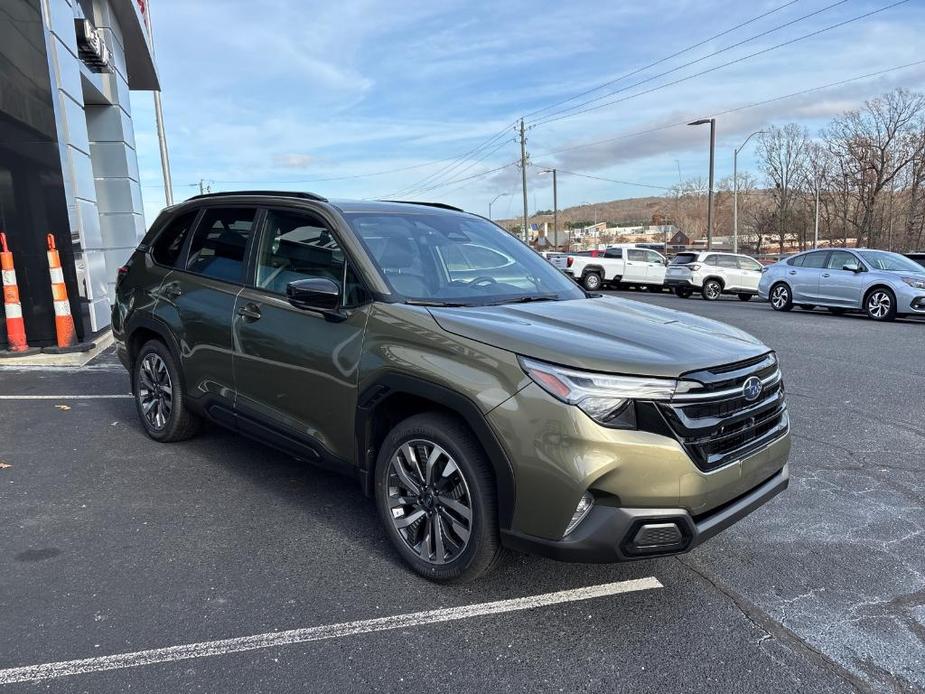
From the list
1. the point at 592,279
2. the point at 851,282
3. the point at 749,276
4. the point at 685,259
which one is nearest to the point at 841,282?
the point at 851,282

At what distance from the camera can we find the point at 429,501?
10.3 feet

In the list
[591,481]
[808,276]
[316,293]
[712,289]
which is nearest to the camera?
[591,481]

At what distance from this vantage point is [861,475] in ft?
15.2

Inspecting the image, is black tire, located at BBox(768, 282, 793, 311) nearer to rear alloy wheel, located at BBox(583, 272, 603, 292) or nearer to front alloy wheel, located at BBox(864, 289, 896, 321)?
front alloy wheel, located at BBox(864, 289, 896, 321)

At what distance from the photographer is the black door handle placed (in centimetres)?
403

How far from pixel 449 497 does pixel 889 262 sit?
50.9ft

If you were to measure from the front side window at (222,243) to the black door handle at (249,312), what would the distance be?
242 mm

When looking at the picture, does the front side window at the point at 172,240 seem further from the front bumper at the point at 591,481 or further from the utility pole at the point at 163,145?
the utility pole at the point at 163,145

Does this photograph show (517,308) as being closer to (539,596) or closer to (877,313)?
(539,596)

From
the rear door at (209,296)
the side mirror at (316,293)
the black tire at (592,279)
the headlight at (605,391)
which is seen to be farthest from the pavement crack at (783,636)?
the black tire at (592,279)

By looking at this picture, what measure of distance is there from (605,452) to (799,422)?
412 cm

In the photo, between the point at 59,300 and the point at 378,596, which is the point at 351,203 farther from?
the point at 59,300

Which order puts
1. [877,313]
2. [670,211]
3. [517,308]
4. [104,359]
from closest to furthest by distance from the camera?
1. [517,308]
2. [104,359]
3. [877,313]
4. [670,211]

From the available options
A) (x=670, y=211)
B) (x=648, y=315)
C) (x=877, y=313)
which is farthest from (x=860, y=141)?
(x=670, y=211)
